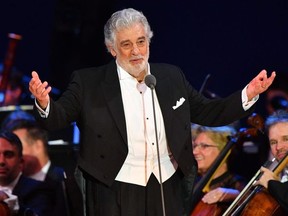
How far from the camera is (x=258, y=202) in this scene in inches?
168

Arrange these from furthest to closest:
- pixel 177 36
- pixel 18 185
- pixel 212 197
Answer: pixel 177 36 → pixel 18 185 → pixel 212 197

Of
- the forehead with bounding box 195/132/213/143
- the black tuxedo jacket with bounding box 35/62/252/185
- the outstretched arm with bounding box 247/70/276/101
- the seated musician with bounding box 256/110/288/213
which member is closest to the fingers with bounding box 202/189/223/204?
the seated musician with bounding box 256/110/288/213

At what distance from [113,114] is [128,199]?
41 cm

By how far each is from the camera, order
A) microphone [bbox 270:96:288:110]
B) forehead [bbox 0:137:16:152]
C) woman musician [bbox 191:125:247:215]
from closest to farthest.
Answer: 1. forehead [bbox 0:137:16:152]
2. woman musician [bbox 191:125:247:215]
3. microphone [bbox 270:96:288:110]

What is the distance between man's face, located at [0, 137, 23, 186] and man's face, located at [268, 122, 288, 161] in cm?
160

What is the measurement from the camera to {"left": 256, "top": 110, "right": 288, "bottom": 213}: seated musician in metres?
4.10

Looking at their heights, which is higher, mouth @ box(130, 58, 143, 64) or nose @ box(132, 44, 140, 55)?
nose @ box(132, 44, 140, 55)

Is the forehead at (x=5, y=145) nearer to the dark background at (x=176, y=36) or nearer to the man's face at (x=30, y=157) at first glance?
the man's face at (x=30, y=157)

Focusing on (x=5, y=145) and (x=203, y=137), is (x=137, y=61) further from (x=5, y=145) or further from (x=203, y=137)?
(x=203, y=137)

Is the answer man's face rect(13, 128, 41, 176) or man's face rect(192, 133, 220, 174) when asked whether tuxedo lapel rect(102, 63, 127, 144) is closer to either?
man's face rect(192, 133, 220, 174)

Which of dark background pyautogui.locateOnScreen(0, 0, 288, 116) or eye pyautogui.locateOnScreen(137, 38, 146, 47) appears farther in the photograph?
dark background pyautogui.locateOnScreen(0, 0, 288, 116)

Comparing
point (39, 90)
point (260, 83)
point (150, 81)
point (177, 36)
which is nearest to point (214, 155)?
point (260, 83)

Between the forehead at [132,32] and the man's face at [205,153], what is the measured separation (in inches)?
61.6

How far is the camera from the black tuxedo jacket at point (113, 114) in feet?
12.8
